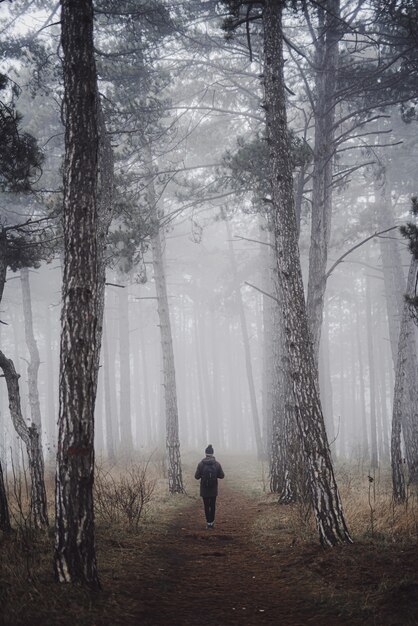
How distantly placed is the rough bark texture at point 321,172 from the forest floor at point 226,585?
527 cm

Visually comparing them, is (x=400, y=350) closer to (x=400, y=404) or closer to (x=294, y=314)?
(x=400, y=404)

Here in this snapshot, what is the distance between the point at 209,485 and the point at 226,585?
3630 millimetres

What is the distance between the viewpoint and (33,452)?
691 centimetres

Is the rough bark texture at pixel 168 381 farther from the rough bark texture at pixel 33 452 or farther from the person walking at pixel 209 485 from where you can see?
the rough bark texture at pixel 33 452

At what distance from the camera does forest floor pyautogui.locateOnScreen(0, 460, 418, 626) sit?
3.93m

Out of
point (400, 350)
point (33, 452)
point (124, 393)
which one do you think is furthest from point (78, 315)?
point (124, 393)

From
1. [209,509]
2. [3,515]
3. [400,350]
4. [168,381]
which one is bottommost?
[209,509]

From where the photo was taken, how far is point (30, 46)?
33.5ft

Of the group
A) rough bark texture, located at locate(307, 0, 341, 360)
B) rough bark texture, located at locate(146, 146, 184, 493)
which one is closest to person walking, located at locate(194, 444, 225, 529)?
rough bark texture, located at locate(146, 146, 184, 493)

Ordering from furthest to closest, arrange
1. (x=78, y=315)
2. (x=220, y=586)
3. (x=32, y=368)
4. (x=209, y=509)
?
1. (x=32, y=368)
2. (x=209, y=509)
3. (x=220, y=586)
4. (x=78, y=315)

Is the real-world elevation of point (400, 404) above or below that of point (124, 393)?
below

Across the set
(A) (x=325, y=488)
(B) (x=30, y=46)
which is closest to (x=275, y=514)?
(A) (x=325, y=488)

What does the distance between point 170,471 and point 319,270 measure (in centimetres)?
695

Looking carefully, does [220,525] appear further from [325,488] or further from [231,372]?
[231,372]
